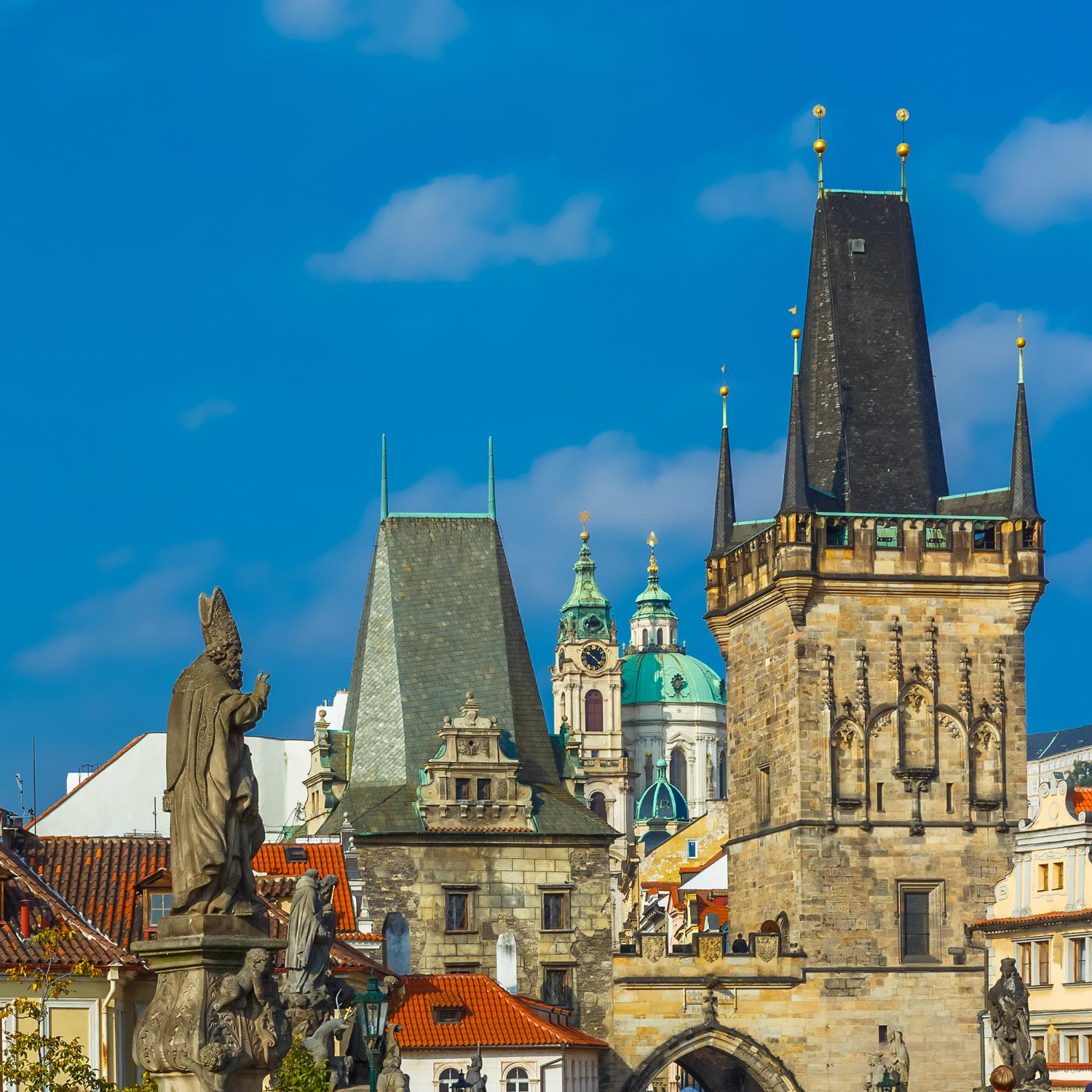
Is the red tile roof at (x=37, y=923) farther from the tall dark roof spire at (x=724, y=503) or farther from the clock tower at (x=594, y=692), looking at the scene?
the clock tower at (x=594, y=692)

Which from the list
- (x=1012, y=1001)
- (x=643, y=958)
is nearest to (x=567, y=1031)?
(x=643, y=958)

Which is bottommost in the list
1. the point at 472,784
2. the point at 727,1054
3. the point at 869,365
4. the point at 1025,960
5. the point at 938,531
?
the point at 727,1054

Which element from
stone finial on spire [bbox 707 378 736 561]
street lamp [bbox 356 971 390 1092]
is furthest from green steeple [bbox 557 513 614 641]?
street lamp [bbox 356 971 390 1092]

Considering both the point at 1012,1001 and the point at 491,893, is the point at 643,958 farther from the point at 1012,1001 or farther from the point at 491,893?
the point at 1012,1001

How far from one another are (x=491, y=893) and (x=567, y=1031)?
4987mm

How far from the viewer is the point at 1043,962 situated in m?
49.9

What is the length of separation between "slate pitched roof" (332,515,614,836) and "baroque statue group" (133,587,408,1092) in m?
45.5

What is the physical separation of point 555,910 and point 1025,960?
36.2 ft

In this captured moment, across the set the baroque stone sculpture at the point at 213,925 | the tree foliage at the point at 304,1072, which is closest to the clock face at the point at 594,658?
the tree foliage at the point at 304,1072

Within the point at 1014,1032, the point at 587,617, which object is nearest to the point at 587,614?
the point at 587,617

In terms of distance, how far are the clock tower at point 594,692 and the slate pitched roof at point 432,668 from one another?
100 metres

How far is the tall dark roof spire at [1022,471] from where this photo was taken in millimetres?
57438

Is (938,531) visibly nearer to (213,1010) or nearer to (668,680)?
(213,1010)

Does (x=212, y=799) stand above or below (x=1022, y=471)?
below
